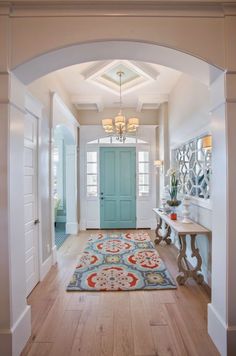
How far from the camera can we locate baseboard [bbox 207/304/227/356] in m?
1.87

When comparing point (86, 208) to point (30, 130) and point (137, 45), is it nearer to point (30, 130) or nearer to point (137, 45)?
point (30, 130)

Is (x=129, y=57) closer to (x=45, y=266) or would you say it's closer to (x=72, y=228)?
(x=45, y=266)

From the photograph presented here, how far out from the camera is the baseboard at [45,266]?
3.39 meters

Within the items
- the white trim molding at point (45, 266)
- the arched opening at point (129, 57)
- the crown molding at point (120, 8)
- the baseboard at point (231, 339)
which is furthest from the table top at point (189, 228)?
the crown molding at point (120, 8)

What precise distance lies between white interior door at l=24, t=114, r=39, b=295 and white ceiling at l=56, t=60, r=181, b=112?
5.49 feet

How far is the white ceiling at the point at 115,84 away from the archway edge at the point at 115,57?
6.66ft

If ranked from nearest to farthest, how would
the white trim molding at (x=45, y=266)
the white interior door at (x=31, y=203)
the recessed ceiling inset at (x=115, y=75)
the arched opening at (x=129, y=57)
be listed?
1. the arched opening at (x=129, y=57)
2. the white interior door at (x=31, y=203)
3. the white trim molding at (x=45, y=266)
4. the recessed ceiling inset at (x=115, y=75)

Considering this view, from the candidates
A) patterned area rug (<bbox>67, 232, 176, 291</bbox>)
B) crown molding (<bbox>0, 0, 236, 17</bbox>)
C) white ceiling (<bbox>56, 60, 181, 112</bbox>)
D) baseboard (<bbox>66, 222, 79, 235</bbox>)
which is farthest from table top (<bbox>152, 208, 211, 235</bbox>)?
baseboard (<bbox>66, 222, 79, 235</bbox>)

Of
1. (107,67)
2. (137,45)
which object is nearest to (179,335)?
(137,45)

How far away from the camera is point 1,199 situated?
6.04 feet

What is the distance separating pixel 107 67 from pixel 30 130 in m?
1.93

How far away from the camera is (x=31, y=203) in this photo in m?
3.14

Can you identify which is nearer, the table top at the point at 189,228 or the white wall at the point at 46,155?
the table top at the point at 189,228

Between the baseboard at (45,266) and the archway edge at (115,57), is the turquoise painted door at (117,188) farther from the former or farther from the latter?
the archway edge at (115,57)
